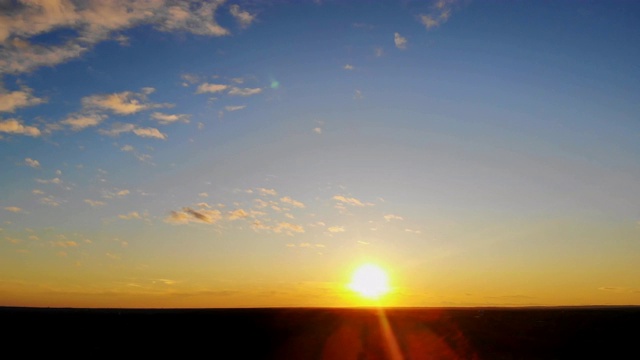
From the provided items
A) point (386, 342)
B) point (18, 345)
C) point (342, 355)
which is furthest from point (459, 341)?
point (18, 345)

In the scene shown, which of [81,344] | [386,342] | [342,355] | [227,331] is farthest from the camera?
[227,331]

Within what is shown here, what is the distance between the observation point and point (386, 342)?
54.2m

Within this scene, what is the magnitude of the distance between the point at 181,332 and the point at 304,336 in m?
14.4

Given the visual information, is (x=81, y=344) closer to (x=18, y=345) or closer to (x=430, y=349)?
(x=18, y=345)

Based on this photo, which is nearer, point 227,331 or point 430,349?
point 430,349

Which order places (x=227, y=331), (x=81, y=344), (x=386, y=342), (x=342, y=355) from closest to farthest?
(x=342, y=355), (x=81, y=344), (x=386, y=342), (x=227, y=331)

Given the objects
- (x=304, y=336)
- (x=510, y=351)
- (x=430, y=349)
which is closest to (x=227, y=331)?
(x=304, y=336)

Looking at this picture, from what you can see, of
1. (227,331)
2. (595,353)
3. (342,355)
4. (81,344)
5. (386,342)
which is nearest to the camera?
(342,355)

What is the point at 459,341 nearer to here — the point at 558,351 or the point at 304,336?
the point at 558,351

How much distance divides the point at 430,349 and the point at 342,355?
363 inches

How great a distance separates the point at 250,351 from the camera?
49.0 m

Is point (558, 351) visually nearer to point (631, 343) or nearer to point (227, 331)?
point (631, 343)

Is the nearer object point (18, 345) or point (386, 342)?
point (18, 345)

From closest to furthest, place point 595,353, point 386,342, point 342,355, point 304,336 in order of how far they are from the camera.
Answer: point 342,355
point 595,353
point 386,342
point 304,336
